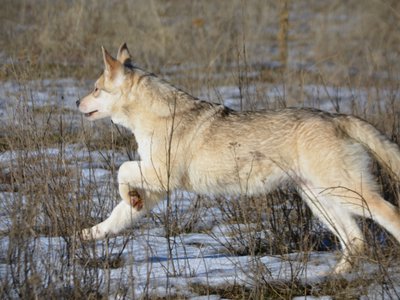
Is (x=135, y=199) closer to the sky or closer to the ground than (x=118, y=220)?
closer to the sky

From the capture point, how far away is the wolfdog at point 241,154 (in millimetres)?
4773

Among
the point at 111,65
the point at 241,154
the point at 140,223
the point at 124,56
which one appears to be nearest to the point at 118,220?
the point at 140,223

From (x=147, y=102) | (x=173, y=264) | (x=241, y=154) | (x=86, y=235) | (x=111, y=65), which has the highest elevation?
(x=111, y=65)

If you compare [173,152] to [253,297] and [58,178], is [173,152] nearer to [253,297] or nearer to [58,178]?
[58,178]

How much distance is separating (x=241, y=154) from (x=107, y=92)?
4.55 feet

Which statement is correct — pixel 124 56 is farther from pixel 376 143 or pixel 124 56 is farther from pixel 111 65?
pixel 376 143

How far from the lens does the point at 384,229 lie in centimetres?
490

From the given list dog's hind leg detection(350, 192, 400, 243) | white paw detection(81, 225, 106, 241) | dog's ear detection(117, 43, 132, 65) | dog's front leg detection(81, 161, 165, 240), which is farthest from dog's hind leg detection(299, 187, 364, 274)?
dog's ear detection(117, 43, 132, 65)

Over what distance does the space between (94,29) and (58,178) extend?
28.2ft

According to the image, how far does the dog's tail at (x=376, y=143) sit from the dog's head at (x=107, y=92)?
190cm

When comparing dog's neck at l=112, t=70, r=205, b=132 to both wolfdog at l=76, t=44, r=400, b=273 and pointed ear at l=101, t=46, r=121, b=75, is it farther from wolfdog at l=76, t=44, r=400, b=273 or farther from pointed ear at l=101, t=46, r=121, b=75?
pointed ear at l=101, t=46, r=121, b=75

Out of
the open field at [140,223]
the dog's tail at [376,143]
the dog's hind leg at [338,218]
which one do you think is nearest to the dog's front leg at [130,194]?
the open field at [140,223]

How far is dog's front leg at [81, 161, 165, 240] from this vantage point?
5341 millimetres

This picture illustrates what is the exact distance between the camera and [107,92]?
19.1 feet
